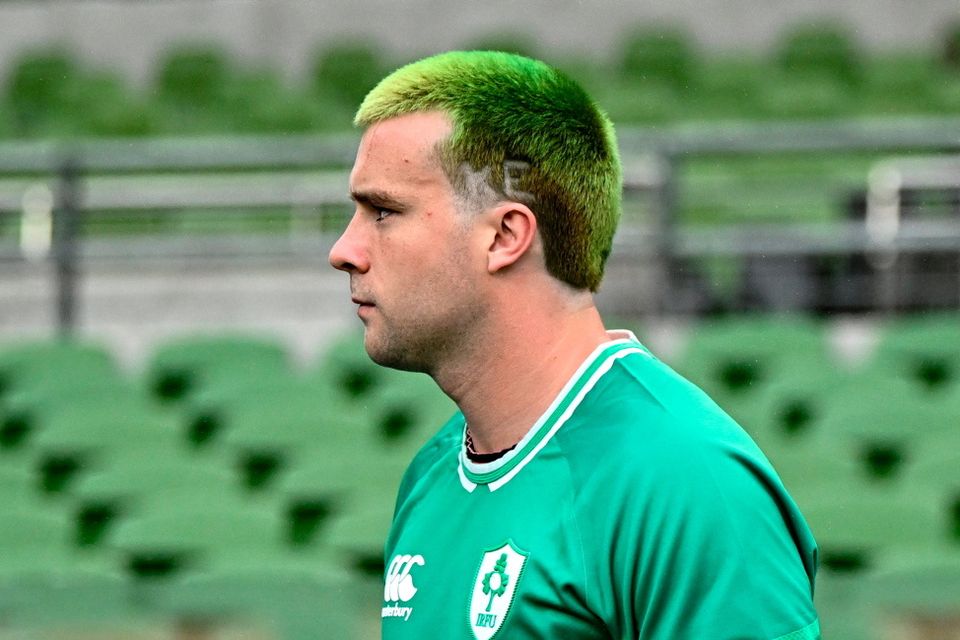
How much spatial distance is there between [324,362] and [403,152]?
15.4 feet

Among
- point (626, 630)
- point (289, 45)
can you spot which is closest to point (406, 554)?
point (626, 630)

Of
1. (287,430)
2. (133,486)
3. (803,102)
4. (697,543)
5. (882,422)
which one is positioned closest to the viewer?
(697,543)

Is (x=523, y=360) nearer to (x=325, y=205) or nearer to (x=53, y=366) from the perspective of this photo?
(x=53, y=366)

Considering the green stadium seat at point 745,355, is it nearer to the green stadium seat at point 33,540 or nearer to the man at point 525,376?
the green stadium seat at point 33,540

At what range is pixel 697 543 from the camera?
49.8 inches

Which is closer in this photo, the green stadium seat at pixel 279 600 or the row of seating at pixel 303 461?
the green stadium seat at pixel 279 600

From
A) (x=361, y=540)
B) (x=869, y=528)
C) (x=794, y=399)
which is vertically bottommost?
(x=361, y=540)

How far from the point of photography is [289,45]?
11.8m

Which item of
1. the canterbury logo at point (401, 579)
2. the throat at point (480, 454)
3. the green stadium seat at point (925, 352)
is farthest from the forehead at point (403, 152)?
the green stadium seat at point (925, 352)

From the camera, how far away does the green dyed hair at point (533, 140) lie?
57.0 inches

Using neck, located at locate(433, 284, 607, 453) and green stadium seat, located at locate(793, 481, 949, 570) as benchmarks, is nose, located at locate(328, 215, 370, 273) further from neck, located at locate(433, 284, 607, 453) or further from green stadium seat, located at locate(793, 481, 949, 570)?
green stadium seat, located at locate(793, 481, 949, 570)

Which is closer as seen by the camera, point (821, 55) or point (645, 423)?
point (645, 423)

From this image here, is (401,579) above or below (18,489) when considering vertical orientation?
above

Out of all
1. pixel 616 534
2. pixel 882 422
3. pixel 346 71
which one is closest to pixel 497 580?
pixel 616 534
